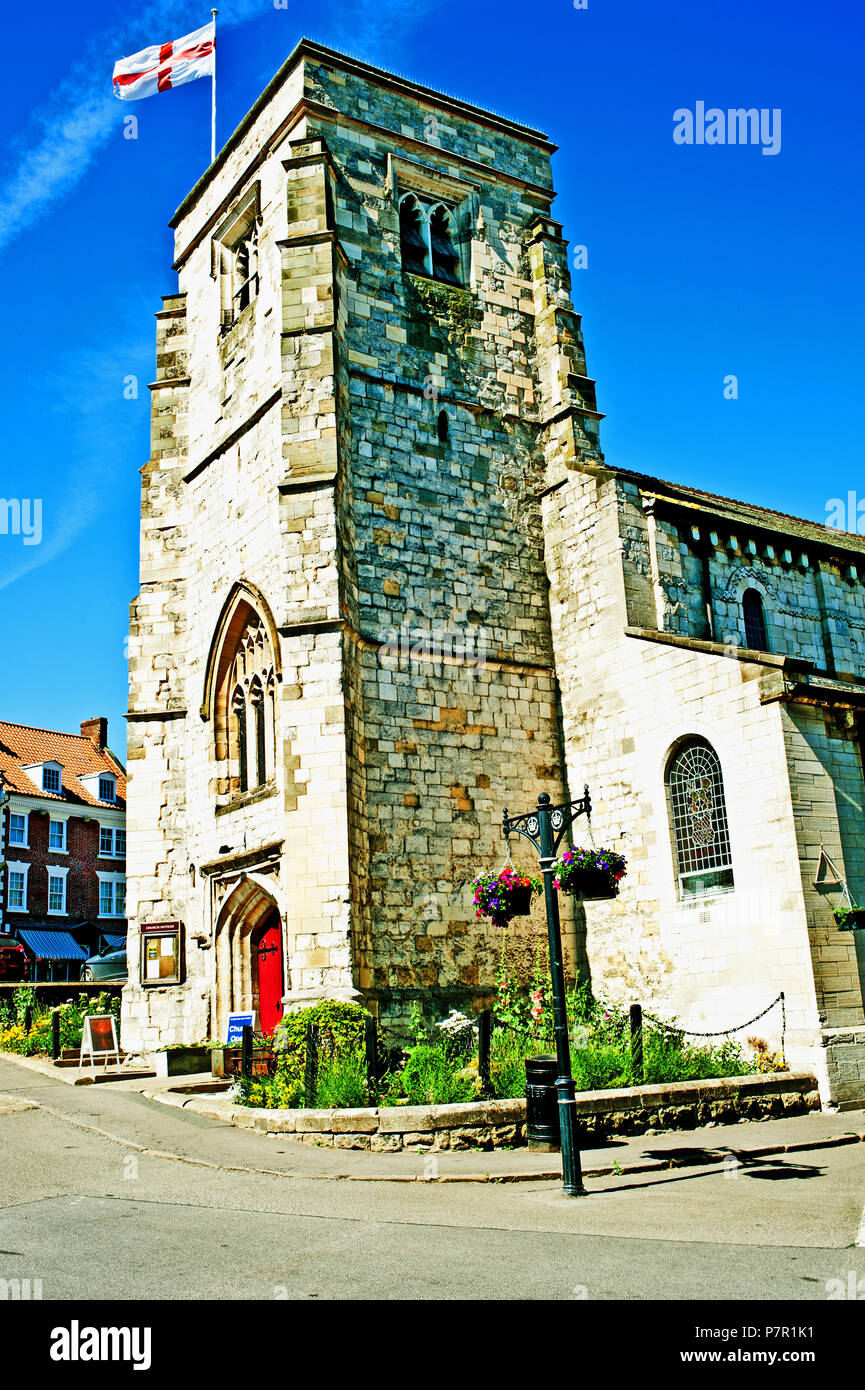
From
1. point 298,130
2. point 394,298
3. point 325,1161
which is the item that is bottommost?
point 325,1161

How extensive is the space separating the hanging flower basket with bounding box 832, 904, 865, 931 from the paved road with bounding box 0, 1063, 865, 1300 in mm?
3009

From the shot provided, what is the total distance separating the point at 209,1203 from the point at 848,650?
647 inches

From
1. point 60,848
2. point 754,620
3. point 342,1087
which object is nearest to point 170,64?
point 754,620

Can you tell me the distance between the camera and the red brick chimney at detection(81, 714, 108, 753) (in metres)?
44.8

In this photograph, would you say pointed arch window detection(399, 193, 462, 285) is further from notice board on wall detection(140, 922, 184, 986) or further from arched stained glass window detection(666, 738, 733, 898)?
notice board on wall detection(140, 922, 184, 986)

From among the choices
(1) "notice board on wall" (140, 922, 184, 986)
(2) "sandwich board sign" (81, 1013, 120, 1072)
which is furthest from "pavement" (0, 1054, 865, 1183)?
(1) "notice board on wall" (140, 922, 184, 986)

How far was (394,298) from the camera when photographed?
19.5m

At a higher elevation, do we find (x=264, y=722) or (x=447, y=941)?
(x=264, y=722)

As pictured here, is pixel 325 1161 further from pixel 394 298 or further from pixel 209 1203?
pixel 394 298
